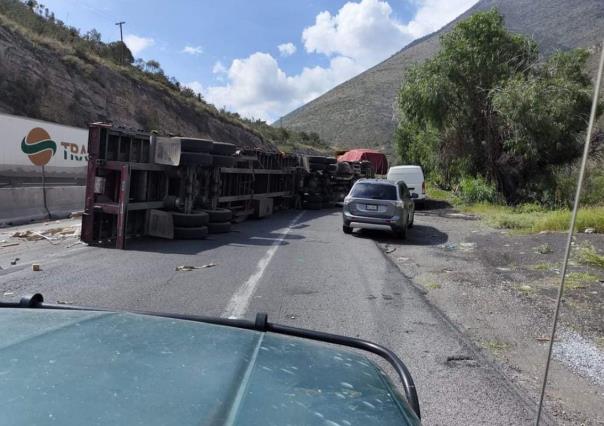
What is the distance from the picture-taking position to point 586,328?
21.7 ft

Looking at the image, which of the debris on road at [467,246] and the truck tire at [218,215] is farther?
the truck tire at [218,215]

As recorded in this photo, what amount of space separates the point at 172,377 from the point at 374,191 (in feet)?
46.2

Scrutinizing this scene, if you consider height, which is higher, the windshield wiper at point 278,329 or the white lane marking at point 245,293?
the windshield wiper at point 278,329

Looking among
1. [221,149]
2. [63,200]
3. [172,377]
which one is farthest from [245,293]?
[63,200]

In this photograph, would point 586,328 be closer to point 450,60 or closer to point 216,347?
point 216,347

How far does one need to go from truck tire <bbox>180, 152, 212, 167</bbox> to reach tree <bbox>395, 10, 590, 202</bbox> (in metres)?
14.5

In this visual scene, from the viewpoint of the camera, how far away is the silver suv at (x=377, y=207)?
14977 mm

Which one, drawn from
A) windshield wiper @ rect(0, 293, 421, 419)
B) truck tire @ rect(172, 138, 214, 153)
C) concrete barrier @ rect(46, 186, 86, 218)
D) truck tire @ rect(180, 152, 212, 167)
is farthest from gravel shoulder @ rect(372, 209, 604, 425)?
concrete barrier @ rect(46, 186, 86, 218)

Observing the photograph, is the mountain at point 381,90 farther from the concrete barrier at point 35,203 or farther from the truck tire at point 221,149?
the concrete barrier at point 35,203

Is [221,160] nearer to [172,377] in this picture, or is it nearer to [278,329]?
[278,329]

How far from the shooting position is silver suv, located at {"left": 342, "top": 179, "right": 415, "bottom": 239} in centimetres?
1498

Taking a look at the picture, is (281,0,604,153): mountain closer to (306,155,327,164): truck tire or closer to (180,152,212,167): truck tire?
(306,155,327,164): truck tire

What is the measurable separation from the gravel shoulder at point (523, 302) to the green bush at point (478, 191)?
10227mm

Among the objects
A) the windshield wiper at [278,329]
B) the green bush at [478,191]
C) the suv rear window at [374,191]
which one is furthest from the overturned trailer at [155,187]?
the green bush at [478,191]
